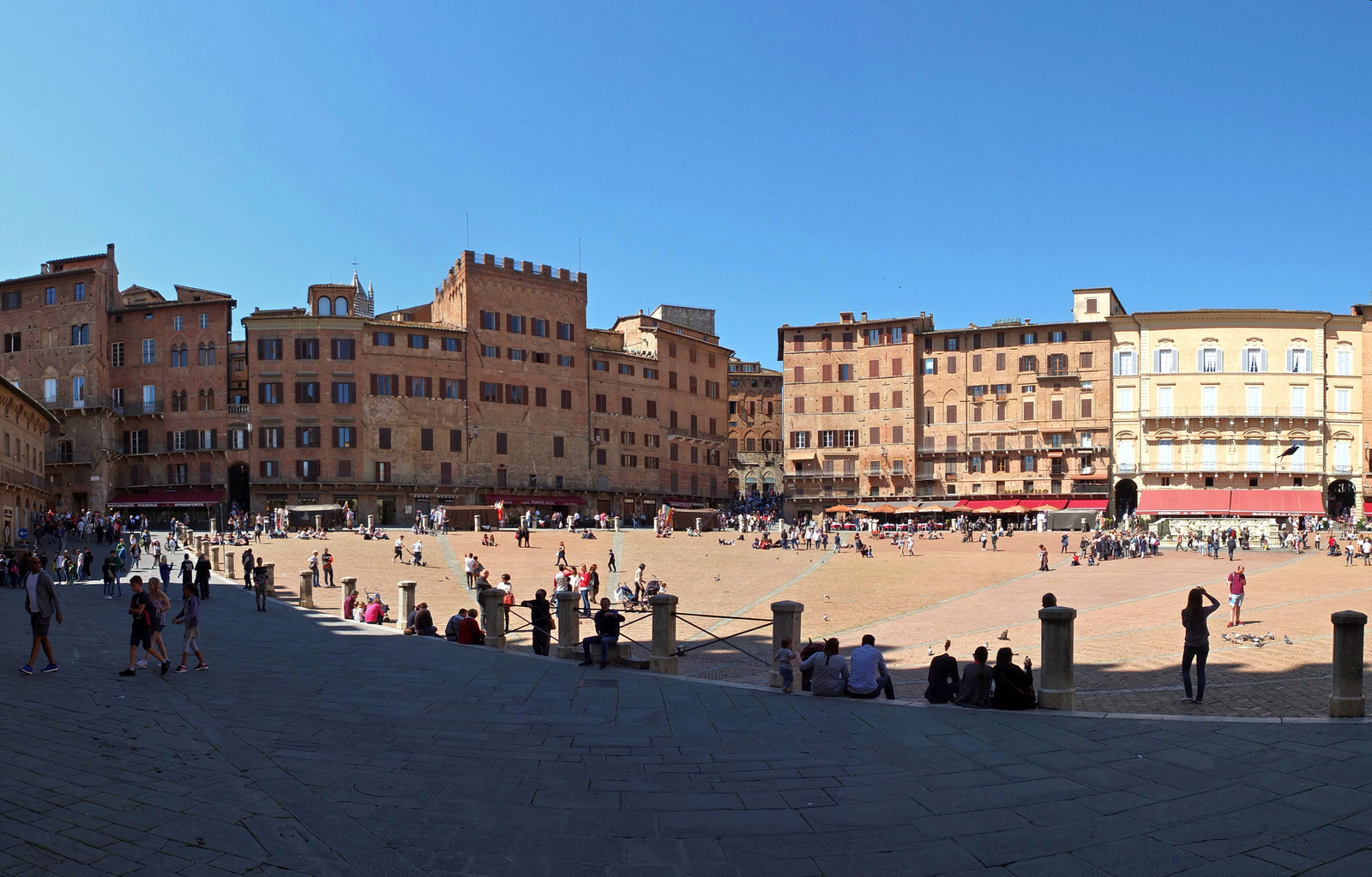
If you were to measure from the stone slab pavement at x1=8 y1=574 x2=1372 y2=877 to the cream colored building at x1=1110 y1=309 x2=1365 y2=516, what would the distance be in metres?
57.9

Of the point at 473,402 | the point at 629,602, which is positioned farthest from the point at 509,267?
the point at 629,602

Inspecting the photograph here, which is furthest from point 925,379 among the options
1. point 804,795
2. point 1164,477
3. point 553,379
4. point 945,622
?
point 804,795

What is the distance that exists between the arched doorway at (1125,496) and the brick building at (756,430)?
32806mm

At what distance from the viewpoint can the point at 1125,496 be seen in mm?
Answer: 63906

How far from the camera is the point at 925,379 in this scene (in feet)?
225

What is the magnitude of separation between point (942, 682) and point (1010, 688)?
35.1 inches

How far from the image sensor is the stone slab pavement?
6.10 meters

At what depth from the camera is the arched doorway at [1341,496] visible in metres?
60.7

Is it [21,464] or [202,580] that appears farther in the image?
[21,464]

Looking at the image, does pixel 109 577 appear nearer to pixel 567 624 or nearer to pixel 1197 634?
pixel 567 624

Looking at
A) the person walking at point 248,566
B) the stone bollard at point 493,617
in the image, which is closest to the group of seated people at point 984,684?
the stone bollard at point 493,617

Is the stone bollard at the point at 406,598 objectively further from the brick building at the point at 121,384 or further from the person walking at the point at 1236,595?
the brick building at the point at 121,384

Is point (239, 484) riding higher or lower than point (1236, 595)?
higher

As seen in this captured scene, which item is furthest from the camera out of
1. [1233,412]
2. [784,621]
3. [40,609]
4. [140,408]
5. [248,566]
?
[1233,412]
